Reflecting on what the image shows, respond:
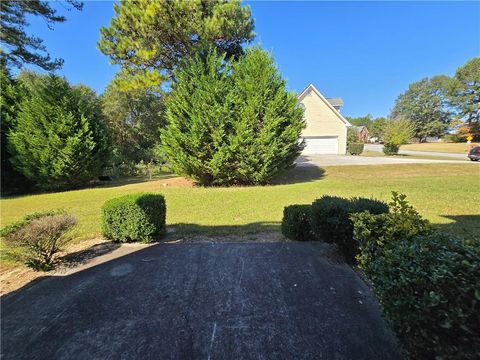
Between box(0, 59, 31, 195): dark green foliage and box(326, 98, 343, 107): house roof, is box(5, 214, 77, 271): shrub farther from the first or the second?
box(326, 98, 343, 107): house roof

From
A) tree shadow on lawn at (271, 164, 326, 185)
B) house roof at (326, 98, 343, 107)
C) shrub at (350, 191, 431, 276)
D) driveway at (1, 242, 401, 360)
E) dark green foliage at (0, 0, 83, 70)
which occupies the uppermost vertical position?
house roof at (326, 98, 343, 107)

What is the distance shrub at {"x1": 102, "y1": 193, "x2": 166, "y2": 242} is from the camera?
15.7 ft

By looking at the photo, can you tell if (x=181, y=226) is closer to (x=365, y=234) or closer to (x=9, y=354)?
(x=9, y=354)

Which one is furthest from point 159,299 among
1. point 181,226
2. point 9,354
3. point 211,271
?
point 181,226

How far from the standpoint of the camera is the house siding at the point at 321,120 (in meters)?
26.7

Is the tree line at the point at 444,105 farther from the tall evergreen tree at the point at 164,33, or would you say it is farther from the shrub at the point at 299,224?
the shrub at the point at 299,224

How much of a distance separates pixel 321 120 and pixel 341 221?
82.8 feet

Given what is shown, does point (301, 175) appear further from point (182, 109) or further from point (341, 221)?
point (341, 221)

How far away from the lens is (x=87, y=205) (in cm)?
922

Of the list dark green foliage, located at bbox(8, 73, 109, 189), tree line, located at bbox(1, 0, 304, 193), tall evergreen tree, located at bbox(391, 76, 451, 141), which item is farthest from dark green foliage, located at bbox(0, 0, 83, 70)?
tall evergreen tree, located at bbox(391, 76, 451, 141)

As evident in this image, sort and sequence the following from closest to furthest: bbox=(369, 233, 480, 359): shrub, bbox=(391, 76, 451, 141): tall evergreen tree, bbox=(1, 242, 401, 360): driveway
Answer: bbox=(369, 233, 480, 359): shrub → bbox=(1, 242, 401, 360): driveway → bbox=(391, 76, 451, 141): tall evergreen tree

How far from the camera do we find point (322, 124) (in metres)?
26.8

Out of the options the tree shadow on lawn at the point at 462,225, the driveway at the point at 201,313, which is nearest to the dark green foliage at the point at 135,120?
the driveway at the point at 201,313

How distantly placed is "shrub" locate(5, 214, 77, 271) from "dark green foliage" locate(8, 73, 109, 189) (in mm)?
10955
